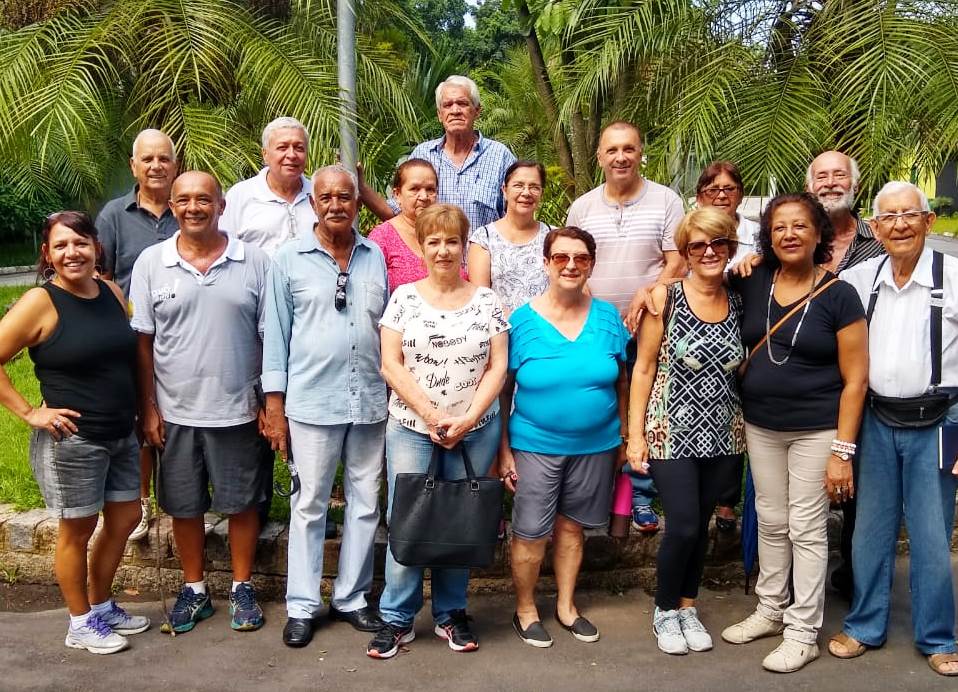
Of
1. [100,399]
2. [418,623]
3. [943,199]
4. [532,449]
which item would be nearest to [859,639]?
[532,449]

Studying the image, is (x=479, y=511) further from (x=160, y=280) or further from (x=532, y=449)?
(x=160, y=280)

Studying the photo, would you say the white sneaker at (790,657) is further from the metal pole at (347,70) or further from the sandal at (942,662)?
the metal pole at (347,70)

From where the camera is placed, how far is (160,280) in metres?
4.04

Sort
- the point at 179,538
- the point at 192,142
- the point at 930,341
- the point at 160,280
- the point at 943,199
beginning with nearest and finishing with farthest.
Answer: the point at 930,341
the point at 160,280
the point at 179,538
the point at 192,142
the point at 943,199

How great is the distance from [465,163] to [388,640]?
2407mm

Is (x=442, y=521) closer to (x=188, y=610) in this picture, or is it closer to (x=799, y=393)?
(x=188, y=610)

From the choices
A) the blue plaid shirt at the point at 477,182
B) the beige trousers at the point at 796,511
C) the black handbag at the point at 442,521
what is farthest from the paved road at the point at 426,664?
the blue plaid shirt at the point at 477,182

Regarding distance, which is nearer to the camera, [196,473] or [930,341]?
[930,341]

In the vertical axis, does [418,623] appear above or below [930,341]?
below

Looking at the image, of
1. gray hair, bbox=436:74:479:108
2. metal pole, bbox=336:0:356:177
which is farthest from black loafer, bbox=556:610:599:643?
metal pole, bbox=336:0:356:177

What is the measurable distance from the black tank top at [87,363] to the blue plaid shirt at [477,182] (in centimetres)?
178

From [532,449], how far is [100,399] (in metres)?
1.83

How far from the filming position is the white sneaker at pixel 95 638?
4.03m

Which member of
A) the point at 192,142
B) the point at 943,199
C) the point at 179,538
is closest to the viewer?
the point at 179,538
